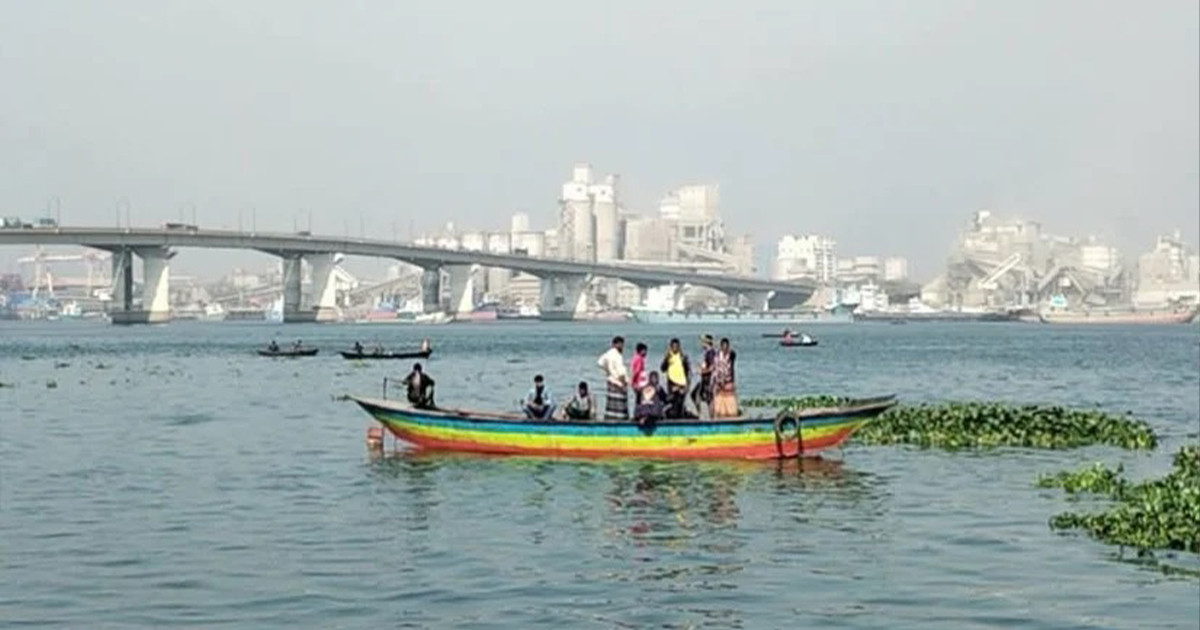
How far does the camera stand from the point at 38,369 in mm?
73125

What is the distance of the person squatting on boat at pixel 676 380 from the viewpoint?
27.6 metres

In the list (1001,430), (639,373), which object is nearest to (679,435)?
(639,373)

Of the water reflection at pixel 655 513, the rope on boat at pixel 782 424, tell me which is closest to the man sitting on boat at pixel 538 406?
the water reflection at pixel 655 513

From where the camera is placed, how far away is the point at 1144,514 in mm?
19859

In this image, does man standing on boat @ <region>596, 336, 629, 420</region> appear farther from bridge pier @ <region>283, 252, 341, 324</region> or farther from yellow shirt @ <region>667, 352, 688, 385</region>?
bridge pier @ <region>283, 252, 341, 324</region>

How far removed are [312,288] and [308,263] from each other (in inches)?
388

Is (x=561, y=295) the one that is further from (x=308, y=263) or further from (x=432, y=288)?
(x=308, y=263)

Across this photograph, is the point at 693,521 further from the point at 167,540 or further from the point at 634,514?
the point at 167,540

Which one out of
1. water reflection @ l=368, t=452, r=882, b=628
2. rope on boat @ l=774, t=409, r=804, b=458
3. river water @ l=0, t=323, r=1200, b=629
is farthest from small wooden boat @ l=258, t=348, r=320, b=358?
rope on boat @ l=774, t=409, r=804, b=458

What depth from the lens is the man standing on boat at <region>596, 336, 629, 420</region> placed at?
89.4ft

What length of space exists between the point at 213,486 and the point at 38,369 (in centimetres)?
5051

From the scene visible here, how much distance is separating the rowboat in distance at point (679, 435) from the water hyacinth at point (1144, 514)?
5012 mm

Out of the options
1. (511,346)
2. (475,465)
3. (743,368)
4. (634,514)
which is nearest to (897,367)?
(743,368)

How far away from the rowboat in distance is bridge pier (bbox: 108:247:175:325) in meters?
115
